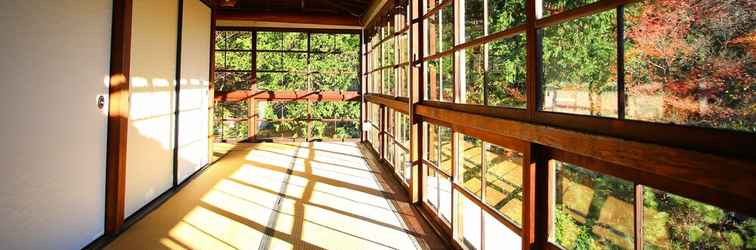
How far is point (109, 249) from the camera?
10.4ft

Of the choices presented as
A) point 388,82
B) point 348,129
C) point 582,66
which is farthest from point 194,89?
point 582,66

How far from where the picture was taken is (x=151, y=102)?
4.40m

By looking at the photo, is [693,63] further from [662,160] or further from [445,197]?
[445,197]

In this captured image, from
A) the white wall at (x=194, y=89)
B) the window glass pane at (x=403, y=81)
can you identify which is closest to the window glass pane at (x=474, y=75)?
the window glass pane at (x=403, y=81)

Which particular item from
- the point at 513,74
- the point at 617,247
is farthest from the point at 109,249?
the point at 617,247

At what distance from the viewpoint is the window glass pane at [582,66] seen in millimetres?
1410

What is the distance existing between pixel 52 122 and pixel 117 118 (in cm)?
A: 79

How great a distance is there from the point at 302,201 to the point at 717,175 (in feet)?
13.3

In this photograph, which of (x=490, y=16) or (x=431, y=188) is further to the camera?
(x=431, y=188)

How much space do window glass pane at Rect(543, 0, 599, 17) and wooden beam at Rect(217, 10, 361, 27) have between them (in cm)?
790

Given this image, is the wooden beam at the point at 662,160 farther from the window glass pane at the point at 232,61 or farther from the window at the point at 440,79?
the window glass pane at the point at 232,61

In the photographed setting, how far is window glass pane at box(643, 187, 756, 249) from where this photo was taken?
100 centimetres

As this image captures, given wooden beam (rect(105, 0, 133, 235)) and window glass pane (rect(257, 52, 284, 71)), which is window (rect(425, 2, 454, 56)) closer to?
wooden beam (rect(105, 0, 133, 235))

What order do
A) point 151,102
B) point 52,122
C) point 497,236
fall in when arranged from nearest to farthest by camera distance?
point 497,236, point 52,122, point 151,102
